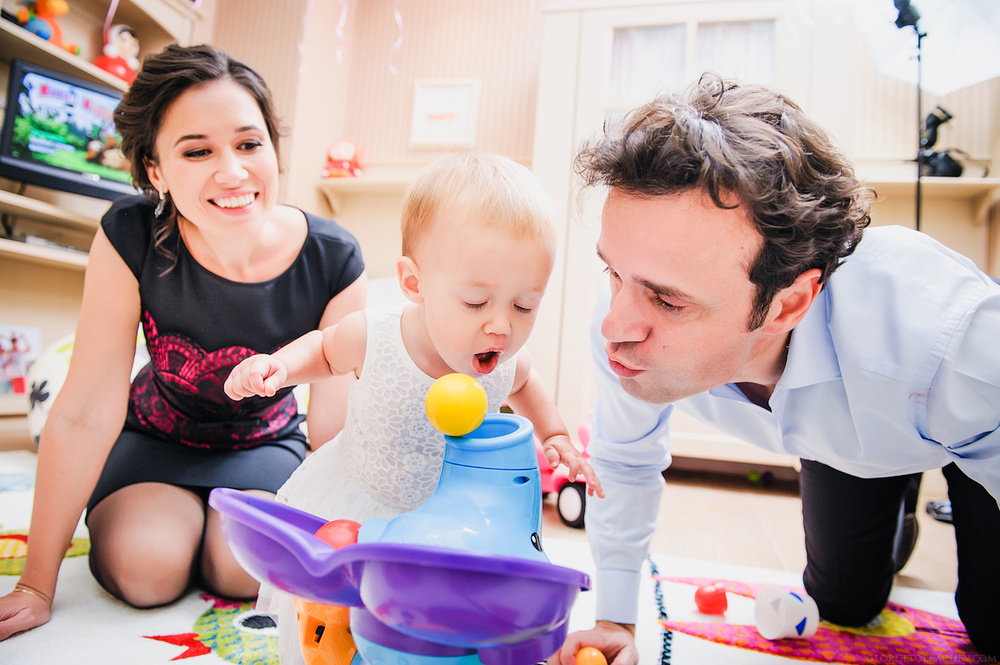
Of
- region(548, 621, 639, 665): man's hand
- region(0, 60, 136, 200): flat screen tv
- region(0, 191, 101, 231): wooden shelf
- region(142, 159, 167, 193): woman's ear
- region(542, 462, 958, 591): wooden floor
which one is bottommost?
region(542, 462, 958, 591): wooden floor

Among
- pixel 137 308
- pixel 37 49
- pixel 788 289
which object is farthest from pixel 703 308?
pixel 37 49

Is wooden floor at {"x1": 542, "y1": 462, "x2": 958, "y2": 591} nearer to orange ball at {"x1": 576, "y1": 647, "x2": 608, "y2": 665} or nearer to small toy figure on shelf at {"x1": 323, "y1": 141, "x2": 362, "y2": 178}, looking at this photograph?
orange ball at {"x1": 576, "y1": 647, "x2": 608, "y2": 665}

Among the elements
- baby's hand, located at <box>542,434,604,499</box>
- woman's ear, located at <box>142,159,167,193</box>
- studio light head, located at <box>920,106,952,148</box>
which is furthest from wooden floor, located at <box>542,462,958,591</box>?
studio light head, located at <box>920,106,952,148</box>

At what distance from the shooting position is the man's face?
0.67 meters

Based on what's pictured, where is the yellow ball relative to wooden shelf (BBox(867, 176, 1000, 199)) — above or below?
below

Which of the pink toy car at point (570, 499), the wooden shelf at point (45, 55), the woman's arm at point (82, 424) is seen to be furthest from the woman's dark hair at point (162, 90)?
the wooden shelf at point (45, 55)

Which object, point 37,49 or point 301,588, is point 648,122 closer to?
point 301,588

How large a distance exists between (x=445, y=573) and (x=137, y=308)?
89cm

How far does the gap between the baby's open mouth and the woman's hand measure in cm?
71

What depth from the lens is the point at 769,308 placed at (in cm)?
74

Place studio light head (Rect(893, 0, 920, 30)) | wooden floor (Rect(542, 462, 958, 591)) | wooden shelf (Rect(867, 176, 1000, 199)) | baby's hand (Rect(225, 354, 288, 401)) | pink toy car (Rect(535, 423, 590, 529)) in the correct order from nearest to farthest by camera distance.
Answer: baby's hand (Rect(225, 354, 288, 401))
wooden floor (Rect(542, 462, 958, 591))
pink toy car (Rect(535, 423, 590, 529))
studio light head (Rect(893, 0, 920, 30))
wooden shelf (Rect(867, 176, 1000, 199))

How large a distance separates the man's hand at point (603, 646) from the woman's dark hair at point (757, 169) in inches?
17.1

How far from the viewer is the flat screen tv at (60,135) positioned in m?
2.17

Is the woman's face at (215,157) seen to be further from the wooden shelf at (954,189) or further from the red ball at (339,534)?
the wooden shelf at (954,189)
